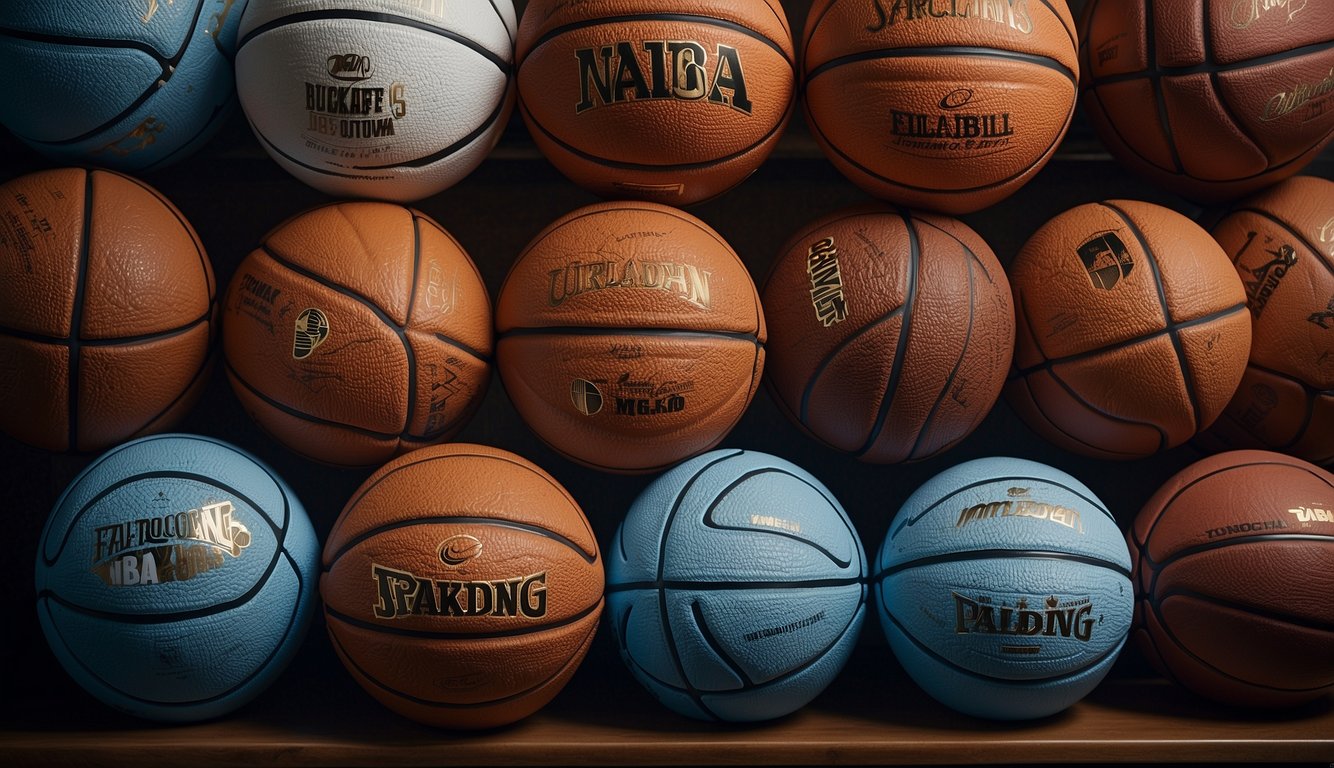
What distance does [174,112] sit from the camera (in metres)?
1.96

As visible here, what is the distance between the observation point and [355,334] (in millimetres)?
1831

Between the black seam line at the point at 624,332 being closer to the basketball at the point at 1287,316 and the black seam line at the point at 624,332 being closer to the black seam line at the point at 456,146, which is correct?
the black seam line at the point at 456,146

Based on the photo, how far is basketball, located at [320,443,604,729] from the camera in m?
1.75

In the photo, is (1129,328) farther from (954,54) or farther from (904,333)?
(954,54)

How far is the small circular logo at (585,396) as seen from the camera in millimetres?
1849

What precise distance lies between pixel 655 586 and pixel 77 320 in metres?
1.23

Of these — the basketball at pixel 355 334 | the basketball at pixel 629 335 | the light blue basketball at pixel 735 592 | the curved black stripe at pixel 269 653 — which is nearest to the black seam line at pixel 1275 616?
the light blue basketball at pixel 735 592

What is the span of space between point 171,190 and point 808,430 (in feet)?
5.58

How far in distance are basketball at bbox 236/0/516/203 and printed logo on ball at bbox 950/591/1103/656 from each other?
141 cm

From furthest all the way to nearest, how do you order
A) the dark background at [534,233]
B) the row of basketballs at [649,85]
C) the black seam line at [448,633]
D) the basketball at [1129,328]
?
the dark background at [534,233], the basketball at [1129,328], the row of basketballs at [649,85], the black seam line at [448,633]

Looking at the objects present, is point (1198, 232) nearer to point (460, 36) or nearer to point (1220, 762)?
point (1220, 762)

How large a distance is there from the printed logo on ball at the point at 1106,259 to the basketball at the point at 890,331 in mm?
178

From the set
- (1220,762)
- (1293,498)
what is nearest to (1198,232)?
(1293,498)

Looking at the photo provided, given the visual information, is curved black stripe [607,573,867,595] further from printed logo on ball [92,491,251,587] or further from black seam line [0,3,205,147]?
black seam line [0,3,205,147]
